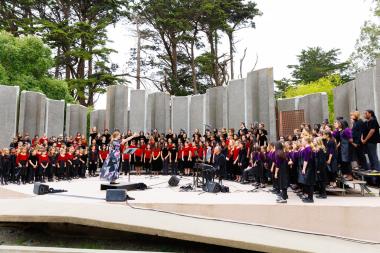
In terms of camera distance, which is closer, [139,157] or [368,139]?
[368,139]

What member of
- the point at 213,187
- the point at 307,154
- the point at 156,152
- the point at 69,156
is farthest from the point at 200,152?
the point at 307,154

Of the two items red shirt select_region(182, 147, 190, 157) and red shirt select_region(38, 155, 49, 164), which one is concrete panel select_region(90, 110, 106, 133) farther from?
red shirt select_region(182, 147, 190, 157)

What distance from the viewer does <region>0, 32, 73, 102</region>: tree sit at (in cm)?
1958

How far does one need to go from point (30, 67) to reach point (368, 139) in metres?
20.4

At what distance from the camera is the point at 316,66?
39781mm

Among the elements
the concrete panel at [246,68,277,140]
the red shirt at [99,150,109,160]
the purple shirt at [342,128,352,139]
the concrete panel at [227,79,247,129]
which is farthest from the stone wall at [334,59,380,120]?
the red shirt at [99,150,109,160]

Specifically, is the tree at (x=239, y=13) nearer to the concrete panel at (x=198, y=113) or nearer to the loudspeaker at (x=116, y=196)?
the concrete panel at (x=198, y=113)

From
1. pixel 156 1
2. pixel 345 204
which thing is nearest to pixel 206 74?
pixel 156 1

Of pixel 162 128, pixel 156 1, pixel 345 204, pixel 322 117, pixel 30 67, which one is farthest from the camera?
pixel 156 1

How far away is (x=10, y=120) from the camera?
1549cm

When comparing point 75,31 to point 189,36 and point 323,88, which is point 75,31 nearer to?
point 189,36

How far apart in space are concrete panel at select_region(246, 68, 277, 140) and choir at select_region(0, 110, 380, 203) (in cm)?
183

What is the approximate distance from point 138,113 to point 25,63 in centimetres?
863

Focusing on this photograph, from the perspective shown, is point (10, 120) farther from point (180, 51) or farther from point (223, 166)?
point (180, 51)
